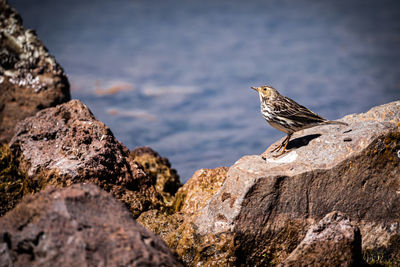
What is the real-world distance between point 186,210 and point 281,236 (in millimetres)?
2529

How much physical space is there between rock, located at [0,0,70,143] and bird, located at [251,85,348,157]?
285 inches

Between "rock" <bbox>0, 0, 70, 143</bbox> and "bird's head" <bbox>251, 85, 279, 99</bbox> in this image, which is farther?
"rock" <bbox>0, 0, 70, 143</bbox>

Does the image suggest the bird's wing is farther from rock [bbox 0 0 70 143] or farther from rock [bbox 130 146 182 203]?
rock [bbox 0 0 70 143]

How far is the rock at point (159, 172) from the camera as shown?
10023 mm

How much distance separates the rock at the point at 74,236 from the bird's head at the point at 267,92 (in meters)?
4.42

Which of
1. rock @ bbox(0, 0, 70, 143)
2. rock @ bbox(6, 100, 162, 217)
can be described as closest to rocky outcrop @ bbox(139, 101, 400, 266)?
rock @ bbox(6, 100, 162, 217)

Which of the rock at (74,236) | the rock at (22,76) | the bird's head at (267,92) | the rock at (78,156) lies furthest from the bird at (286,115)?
the rock at (22,76)

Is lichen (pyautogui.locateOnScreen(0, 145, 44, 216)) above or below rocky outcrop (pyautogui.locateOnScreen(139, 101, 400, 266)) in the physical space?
above

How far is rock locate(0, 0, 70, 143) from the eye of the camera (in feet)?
35.1

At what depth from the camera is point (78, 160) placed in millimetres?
6711

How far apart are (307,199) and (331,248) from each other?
1.05 metres

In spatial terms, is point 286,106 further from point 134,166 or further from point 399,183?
point 134,166

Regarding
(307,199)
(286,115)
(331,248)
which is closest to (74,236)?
(331,248)

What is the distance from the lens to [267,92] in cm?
Result: 750
